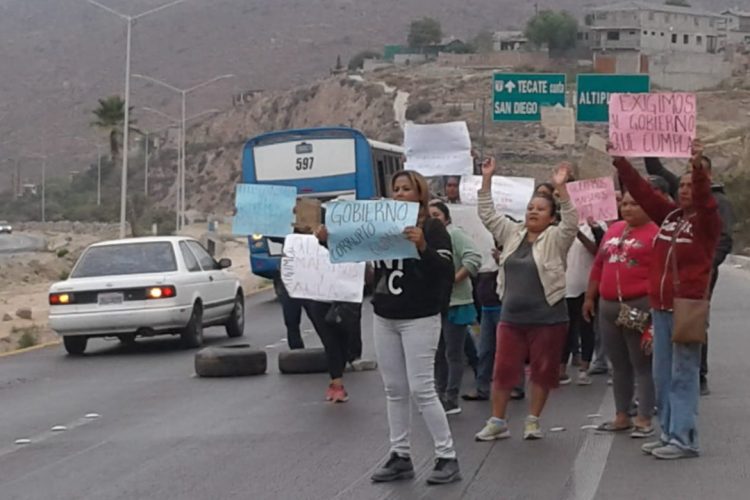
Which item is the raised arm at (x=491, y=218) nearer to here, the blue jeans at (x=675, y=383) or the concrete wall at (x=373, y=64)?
the blue jeans at (x=675, y=383)

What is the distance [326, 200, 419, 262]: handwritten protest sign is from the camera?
9148mm

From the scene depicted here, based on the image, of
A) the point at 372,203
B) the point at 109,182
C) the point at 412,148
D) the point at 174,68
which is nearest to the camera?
the point at 372,203

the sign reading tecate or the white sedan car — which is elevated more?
the sign reading tecate

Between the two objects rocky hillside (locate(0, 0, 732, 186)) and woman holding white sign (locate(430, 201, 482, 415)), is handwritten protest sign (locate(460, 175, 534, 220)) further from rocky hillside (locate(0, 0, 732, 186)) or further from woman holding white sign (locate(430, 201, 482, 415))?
rocky hillside (locate(0, 0, 732, 186))

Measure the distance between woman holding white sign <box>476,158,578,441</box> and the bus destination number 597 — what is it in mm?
17640

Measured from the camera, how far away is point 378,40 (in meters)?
175

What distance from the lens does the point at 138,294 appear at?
19.3 m

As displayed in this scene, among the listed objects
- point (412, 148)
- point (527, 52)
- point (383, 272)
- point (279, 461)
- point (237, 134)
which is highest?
point (527, 52)

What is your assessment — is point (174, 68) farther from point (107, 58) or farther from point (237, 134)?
point (237, 134)

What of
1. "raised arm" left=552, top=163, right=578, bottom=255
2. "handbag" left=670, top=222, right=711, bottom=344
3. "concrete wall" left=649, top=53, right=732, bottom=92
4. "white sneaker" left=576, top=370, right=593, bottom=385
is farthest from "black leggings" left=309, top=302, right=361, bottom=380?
"concrete wall" left=649, top=53, right=732, bottom=92

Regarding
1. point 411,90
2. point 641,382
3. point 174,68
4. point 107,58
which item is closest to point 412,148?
point 641,382

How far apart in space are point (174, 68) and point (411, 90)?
163 ft

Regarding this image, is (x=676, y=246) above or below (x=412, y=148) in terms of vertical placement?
below

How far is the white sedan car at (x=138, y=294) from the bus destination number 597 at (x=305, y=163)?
7359mm
